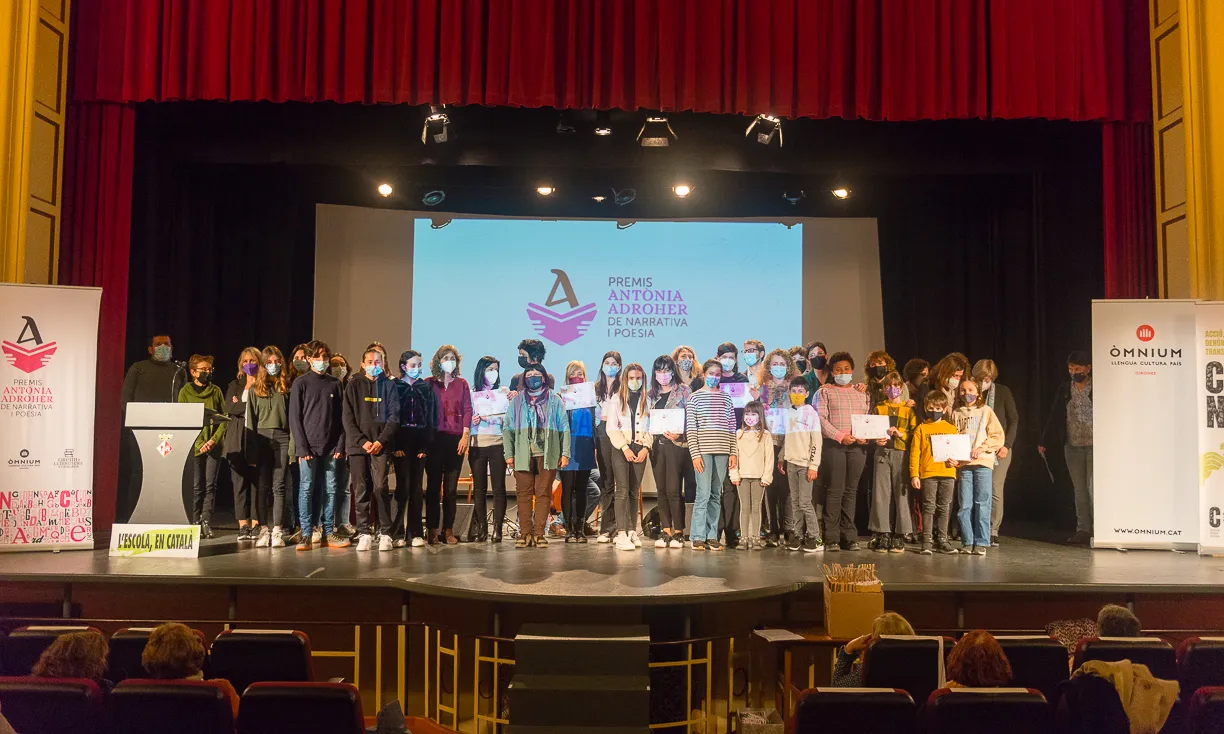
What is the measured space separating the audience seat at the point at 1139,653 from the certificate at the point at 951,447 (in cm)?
321

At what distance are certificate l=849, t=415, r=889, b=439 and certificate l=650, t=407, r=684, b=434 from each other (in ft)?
4.25

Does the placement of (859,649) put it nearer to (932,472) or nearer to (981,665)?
(981,665)

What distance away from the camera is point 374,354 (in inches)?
276

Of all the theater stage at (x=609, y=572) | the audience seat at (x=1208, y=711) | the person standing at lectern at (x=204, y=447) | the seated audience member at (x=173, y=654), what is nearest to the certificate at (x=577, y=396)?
the theater stage at (x=609, y=572)

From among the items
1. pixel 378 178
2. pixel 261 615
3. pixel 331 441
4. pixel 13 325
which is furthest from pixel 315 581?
pixel 378 178

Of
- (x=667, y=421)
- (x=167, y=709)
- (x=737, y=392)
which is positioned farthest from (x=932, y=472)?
(x=167, y=709)

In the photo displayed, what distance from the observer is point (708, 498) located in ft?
23.4

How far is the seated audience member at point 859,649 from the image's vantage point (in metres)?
4.22

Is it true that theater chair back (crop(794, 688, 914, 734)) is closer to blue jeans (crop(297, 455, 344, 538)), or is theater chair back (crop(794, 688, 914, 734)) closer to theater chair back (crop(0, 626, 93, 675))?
theater chair back (crop(0, 626, 93, 675))

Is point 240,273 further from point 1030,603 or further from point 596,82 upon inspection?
point 1030,603

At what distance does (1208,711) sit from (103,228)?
7804 millimetres

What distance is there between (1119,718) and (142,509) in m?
5.96

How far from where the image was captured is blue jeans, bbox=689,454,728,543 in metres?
7.05

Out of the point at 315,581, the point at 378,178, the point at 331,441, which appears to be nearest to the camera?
the point at 315,581
